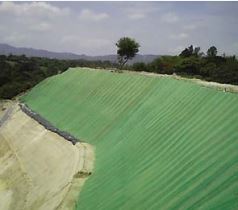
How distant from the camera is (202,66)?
60.3 metres

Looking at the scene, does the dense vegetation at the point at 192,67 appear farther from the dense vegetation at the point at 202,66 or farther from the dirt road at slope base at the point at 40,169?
the dirt road at slope base at the point at 40,169

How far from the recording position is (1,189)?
1202 inches

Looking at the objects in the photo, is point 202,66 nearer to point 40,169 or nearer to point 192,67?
point 192,67

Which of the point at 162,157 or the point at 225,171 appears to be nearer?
the point at 225,171

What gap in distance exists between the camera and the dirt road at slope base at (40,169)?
75.9 feet

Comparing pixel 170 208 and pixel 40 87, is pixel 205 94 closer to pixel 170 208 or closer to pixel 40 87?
pixel 170 208

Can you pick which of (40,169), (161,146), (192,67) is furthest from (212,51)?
(161,146)

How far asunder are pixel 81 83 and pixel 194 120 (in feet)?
87.1

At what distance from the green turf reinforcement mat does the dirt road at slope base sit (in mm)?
884

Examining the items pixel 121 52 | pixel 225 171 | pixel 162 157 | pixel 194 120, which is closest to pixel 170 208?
pixel 225 171

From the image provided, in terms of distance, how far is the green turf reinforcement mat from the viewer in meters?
15.7

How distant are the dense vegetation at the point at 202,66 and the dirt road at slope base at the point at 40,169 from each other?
2269 cm

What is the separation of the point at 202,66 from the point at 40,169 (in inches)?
1376

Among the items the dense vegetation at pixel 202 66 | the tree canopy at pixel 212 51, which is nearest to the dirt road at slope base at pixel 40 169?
the dense vegetation at pixel 202 66
